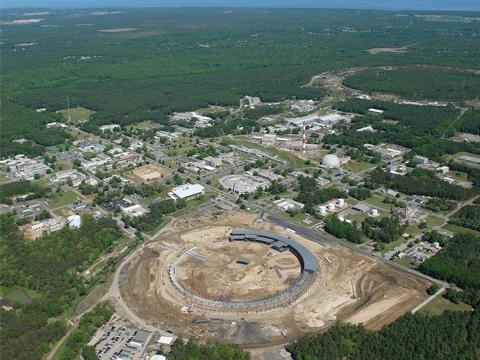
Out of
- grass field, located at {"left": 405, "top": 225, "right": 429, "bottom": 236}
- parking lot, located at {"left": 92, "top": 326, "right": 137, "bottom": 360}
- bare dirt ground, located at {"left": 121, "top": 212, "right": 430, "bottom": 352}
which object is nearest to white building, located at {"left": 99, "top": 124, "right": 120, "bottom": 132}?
bare dirt ground, located at {"left": 121, "top": 212, "right": 430, "bottom": 352}

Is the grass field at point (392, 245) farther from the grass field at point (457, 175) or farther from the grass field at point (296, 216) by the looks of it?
the grass field at point (457, 175)

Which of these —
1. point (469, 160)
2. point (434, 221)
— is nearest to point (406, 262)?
point (434, 221)

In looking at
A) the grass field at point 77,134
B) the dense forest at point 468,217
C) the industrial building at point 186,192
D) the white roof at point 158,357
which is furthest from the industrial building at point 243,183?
the grass field at point 77,134

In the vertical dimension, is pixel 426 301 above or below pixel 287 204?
above

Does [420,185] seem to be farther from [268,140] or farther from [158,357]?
[158,357]

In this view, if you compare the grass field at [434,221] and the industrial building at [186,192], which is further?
the industrial building at [186,192]

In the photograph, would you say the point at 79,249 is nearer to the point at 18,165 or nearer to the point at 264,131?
the point at 18,165

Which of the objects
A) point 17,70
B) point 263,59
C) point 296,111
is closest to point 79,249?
point 296,111
